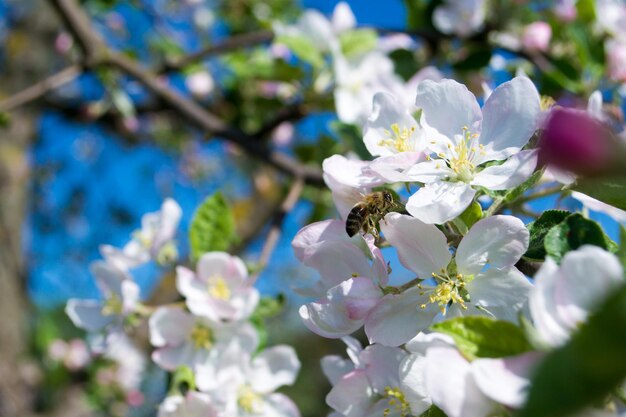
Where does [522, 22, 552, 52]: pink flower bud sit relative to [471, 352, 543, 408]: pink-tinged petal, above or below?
below

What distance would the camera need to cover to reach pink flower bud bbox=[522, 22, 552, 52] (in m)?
1.76

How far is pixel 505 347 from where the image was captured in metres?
0.48

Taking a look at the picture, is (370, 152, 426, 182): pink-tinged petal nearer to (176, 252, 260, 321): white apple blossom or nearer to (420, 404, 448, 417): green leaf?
(420, 404, 448, 417): green leaf

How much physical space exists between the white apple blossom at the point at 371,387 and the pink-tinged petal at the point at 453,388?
6.7 inches

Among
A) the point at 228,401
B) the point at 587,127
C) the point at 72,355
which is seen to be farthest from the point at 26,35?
the point at 587,127

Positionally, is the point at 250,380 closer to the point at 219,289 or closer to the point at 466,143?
the point at 219,289

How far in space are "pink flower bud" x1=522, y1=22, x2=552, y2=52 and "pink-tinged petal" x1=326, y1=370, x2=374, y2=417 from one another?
4.49 feet

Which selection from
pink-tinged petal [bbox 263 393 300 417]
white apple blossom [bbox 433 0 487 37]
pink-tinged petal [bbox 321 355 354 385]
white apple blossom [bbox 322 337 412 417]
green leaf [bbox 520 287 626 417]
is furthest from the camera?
white apple blossom [bbox 433 0 487 37]

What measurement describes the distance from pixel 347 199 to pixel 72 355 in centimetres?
255

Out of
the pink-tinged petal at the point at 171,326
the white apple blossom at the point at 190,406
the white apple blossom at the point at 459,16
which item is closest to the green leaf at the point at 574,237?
the white apple blossom at the point at 190,406

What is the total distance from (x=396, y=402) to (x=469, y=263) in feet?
0.57

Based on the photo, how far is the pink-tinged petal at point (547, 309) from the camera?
44 cm

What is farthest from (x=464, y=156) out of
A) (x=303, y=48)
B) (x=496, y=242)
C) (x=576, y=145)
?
(x=303, y=48)

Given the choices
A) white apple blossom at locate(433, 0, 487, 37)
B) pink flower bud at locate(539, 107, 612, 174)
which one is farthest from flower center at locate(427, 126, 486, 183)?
white apple blossom at locate(433, 0, 487, 37)
